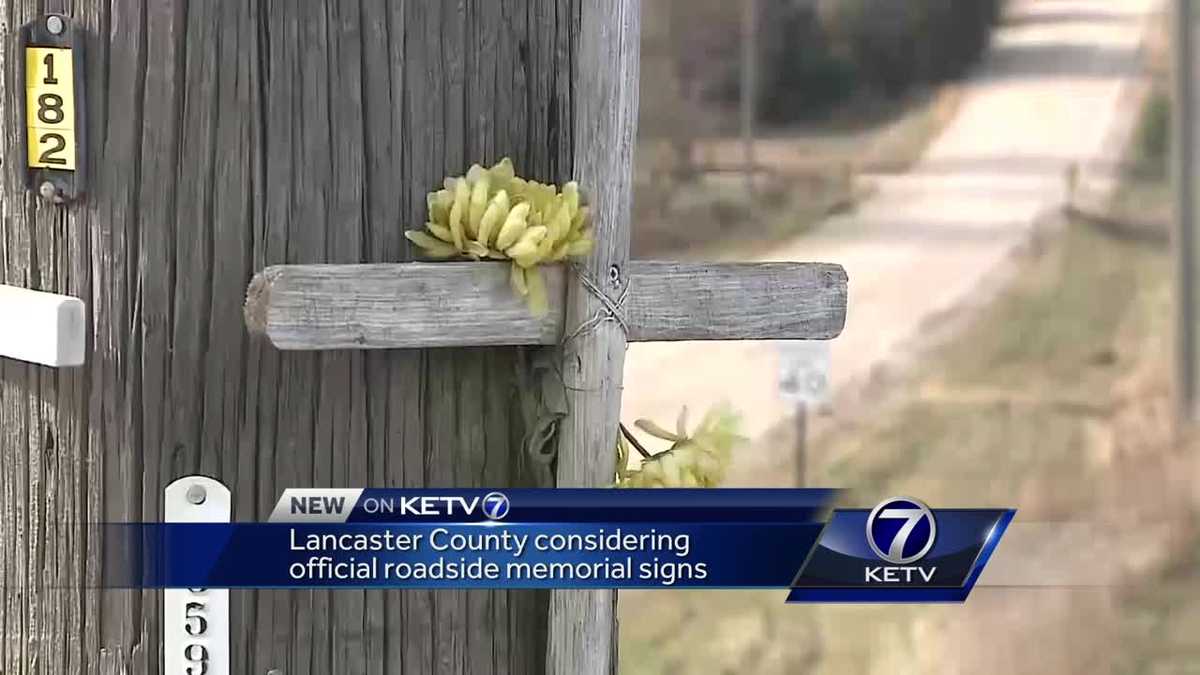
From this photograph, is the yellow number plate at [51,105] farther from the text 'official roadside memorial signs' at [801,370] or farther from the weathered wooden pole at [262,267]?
the text 'official roadside memorial signs' at [801,370]

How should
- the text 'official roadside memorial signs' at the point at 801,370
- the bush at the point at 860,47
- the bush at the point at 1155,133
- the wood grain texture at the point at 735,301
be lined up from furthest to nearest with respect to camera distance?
1. the bush at the point at 1155,133
2. the bush at the point at 860,47
3. the text 'official roadside memorial signs' at the point at 801,370
4. the wood grain texture at the point at 735,301

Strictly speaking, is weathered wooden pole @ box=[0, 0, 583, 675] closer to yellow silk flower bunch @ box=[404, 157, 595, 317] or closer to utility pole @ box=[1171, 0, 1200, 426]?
yellow silk flower bunch @ box=[404, 157, 595, 317]

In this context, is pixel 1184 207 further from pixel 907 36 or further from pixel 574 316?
pixel 574 316

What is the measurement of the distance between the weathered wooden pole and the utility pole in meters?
2.29

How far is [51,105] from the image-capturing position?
929 millimetres

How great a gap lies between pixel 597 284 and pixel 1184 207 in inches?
91.3

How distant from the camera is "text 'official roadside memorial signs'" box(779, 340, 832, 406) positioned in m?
2.38

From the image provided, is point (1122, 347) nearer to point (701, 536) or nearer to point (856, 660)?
point (856, 660)

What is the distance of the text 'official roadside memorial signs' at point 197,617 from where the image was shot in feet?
3.07

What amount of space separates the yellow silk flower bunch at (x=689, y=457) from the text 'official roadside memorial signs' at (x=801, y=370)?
52.5 inches

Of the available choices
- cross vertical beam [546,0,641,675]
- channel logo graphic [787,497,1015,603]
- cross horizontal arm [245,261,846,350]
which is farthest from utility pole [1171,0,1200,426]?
cross vertical beam [546,0,641,675]

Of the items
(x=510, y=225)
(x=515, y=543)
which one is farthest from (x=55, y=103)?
(x=515, y=543)

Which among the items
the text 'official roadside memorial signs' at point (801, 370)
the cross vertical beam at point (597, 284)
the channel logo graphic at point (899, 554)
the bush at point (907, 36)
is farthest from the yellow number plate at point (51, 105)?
the bush at point (907, 36)

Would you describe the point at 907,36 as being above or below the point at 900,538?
above
